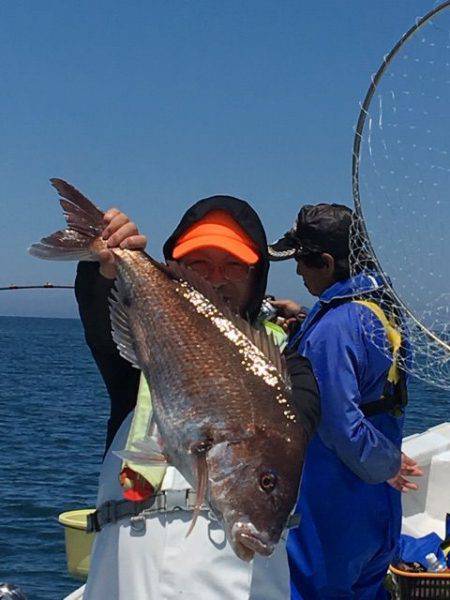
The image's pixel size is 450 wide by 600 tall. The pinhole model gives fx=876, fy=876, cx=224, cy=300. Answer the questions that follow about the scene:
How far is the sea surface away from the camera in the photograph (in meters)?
10.7

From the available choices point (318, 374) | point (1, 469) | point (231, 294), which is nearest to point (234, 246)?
point (231, 294)

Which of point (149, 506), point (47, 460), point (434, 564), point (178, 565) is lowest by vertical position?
point (47, 460)

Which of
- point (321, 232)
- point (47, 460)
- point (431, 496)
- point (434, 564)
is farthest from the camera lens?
point (47, 460)

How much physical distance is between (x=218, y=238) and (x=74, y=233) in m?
0.39

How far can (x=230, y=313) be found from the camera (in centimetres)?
220

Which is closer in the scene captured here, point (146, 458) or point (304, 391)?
point (146, 458)

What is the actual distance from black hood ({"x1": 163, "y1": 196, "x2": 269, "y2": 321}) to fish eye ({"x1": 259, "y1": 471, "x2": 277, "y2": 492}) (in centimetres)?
70

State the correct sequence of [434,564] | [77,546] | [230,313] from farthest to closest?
[77,546]
[434,564]
[230,313]

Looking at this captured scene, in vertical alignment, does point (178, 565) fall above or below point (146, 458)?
below

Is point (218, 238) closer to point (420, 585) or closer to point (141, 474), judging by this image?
point (141, 474)

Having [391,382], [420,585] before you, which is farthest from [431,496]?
[391,382]

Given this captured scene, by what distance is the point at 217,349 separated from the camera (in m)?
2.12

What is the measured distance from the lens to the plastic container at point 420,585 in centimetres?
425

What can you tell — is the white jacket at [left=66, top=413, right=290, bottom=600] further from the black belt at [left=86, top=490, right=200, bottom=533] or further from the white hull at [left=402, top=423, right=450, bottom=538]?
the white hull at [left=402, top=423, right=450, bottom=538]
